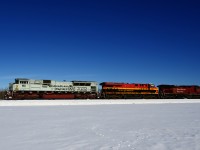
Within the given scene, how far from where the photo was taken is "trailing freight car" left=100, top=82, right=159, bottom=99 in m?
41.9

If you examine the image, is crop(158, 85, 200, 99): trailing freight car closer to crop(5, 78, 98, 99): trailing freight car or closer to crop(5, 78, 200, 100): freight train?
crop(5, 78, 200, 100): freight train

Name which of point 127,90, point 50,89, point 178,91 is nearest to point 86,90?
point 50,89

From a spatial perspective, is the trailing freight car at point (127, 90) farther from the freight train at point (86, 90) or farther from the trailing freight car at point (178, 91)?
the trailing freight car at point (178, 91)

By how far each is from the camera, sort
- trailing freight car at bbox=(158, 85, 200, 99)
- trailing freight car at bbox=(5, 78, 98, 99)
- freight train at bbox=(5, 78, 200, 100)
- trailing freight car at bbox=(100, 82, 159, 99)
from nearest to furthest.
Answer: trailing freight car at bbox=(5, 78, 98, 99)
freight train at bbox=(5, 78, 200, 100)
trailing freight car at bbox=(100, 82, 159, 99)
trailing freight car at bbox=(158, 85, 200, 99)

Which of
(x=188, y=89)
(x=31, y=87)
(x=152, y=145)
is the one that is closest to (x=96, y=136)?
(x=152, y=145)

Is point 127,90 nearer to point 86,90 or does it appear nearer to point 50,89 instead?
point 86,90

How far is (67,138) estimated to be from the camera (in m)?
7.27

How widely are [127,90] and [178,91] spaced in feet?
35.4

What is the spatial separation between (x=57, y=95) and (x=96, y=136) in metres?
31.7

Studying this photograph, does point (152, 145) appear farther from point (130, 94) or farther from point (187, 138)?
point (130, 94)

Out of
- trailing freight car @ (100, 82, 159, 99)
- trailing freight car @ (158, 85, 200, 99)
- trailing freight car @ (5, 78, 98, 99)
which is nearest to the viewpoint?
trailing freight car @ (5, 78, 98, 99)

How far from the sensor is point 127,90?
43.4 metres

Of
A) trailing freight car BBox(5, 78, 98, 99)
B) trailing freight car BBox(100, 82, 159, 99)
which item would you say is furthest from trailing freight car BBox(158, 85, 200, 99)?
trailing freight car BBox(5, 78, 98, 99)

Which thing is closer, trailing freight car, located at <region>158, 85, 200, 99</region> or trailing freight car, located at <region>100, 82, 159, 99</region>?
trailing freight car, located at <region>100, 82, 159, 99</region>
